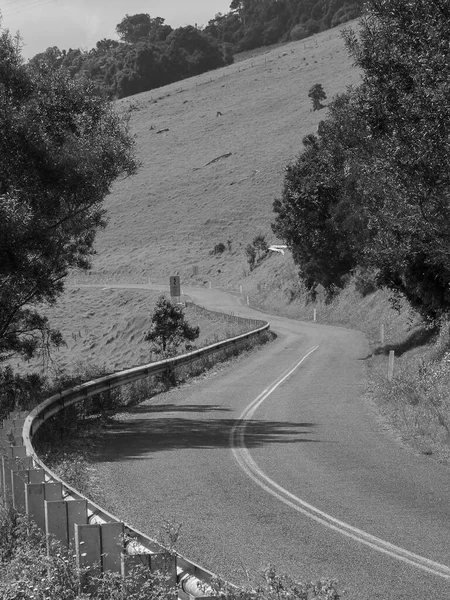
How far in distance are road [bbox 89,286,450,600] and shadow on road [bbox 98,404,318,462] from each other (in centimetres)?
2

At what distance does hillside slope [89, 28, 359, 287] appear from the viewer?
94.7 metres

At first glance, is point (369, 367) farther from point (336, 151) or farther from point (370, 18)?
point (370, 18)

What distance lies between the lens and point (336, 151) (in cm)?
3897

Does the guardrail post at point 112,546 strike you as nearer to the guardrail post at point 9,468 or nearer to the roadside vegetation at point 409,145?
the guardrail post at point 9,468

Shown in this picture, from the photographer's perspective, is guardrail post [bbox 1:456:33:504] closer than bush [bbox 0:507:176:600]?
No

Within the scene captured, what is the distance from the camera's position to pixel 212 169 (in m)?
112

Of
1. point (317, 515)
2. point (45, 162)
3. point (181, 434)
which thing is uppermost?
point (45, 162)

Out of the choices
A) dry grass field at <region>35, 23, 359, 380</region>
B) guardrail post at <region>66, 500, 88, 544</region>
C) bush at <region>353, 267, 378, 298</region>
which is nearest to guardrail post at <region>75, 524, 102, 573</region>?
guardrail post at <region>66, 500, 88, 544</region>

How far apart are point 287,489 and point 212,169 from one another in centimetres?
10211

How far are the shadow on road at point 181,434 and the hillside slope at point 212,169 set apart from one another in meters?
59.4

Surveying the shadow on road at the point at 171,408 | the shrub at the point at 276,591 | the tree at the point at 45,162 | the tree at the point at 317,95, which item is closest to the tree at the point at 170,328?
the tree at the point at 45,162

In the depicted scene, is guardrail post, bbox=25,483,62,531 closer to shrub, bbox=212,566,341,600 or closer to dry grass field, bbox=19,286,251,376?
shrub, bbox=212,566,341,600

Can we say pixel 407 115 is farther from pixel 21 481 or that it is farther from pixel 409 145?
pixel 21 481

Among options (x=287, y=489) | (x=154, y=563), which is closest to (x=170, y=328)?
(x=287, y=489)
